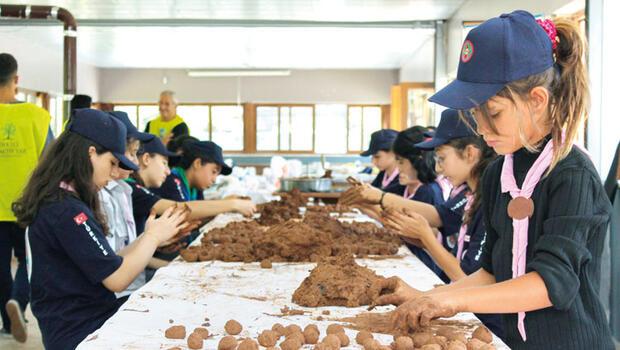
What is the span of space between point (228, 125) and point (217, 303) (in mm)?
13849

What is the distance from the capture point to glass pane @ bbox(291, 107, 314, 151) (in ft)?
51.6

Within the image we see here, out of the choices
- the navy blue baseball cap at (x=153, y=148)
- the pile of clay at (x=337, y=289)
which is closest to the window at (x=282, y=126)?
the navy blue baseball cap at (x=153, y=148)

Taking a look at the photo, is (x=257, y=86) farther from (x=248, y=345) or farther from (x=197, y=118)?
(x=248, y=345)

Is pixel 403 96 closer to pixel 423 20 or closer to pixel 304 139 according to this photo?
pixel 423 20

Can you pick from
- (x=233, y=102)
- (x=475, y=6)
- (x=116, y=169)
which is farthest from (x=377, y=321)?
(x=233, y=102)

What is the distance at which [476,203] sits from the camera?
237 centimetres

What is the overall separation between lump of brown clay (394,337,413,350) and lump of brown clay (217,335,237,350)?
369mm

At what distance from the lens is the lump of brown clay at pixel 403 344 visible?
1.45 m

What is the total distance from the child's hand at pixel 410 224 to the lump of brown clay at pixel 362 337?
3.95 feet

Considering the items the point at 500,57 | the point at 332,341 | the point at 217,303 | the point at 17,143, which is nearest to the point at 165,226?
the point at 217,303

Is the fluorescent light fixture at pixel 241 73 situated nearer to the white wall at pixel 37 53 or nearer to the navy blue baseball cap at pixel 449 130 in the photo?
the white wall at pixel 37 53

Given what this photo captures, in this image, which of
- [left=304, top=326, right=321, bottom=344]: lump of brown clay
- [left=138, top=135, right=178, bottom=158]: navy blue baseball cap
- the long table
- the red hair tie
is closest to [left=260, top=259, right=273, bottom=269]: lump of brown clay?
the long table

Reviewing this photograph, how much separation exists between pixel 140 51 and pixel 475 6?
7489 mm

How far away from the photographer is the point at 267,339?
1.52 m
